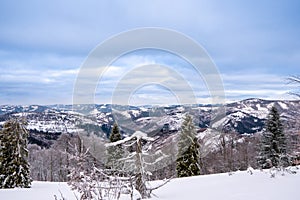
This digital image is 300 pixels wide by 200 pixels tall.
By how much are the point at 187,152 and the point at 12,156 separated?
11327 mm

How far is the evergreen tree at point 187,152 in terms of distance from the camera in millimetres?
20922

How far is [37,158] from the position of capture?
51438mm

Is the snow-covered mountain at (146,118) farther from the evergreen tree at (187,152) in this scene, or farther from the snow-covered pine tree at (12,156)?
the snow-covered pine tree at (12,156)

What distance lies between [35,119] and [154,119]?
81865 mm

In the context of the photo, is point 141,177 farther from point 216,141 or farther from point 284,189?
A: point 216,141

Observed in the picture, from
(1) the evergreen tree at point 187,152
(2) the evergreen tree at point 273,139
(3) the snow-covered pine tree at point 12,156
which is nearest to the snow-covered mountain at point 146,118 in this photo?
(2) the evergreen tree at point 273,139

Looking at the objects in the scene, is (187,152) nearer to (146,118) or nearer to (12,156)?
(146,118)

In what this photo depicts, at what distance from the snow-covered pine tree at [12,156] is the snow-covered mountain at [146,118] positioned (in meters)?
1.84

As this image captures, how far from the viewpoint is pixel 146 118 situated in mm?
15750

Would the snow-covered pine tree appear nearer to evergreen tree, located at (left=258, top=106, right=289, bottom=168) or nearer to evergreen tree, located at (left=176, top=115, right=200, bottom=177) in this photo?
evergreen tree, located at (left=176, top=115, right=200, bottom=177)

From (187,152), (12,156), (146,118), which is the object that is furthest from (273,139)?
(12,156)

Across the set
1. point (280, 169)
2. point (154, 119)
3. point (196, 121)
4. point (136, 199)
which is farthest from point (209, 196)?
point (196, 121)

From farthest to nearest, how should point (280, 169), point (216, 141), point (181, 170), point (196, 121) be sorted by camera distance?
1. point (216, 141)
2. point (196, 121)
3. point (181, 170)
4. point (280, 169)

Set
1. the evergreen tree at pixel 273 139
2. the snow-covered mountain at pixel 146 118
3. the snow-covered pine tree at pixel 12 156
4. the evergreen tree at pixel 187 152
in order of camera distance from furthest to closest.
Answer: the evergreen tree at pixel 273 139 → the evergreen tree at pixel 187 152 → the snow-covered pine tree at pixel 12 156 → the snow-covered mountain at pixel 146 118
